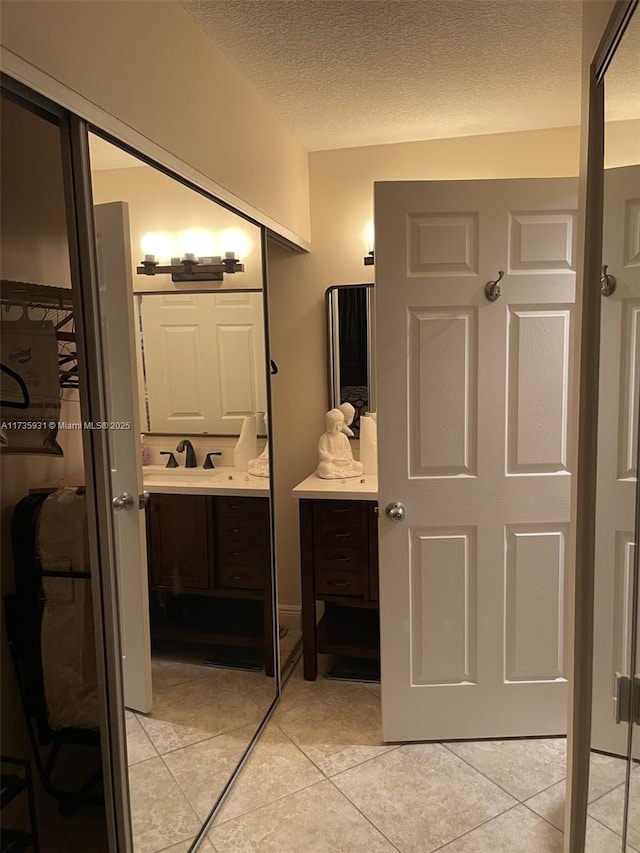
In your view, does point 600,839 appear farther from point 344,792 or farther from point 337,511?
point 337,511

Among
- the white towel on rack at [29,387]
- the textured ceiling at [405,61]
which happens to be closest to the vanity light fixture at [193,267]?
the white towel on rack at [29,387]

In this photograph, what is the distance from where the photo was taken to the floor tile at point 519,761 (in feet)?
7.08

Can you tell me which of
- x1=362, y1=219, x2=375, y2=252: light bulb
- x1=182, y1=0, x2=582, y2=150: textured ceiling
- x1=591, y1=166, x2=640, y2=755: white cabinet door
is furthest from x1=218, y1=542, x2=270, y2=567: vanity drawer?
x1=182, y1=0, x2=582, y2=150: textured ceiling

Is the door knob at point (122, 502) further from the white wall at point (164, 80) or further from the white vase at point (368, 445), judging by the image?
the white vase at point (368, 445)

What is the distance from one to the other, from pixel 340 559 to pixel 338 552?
0.03 meters

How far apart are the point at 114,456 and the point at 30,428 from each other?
29cm

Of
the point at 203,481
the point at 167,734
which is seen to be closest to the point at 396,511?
the point at 203,481

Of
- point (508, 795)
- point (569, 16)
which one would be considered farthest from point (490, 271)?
point (508, 795)

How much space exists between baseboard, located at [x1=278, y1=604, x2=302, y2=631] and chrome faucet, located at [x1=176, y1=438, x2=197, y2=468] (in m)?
1.74

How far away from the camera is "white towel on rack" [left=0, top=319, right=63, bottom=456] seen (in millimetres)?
1201

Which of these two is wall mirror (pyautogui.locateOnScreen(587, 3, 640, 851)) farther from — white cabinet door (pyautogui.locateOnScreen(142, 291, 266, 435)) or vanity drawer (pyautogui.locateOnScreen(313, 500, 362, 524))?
vanity drawer (pyautogui.locateOnScreen(313, 500, 362, 524))

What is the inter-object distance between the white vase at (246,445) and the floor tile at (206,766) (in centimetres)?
93

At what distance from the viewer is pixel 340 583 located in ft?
9.20

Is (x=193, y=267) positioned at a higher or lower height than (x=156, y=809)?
higher
